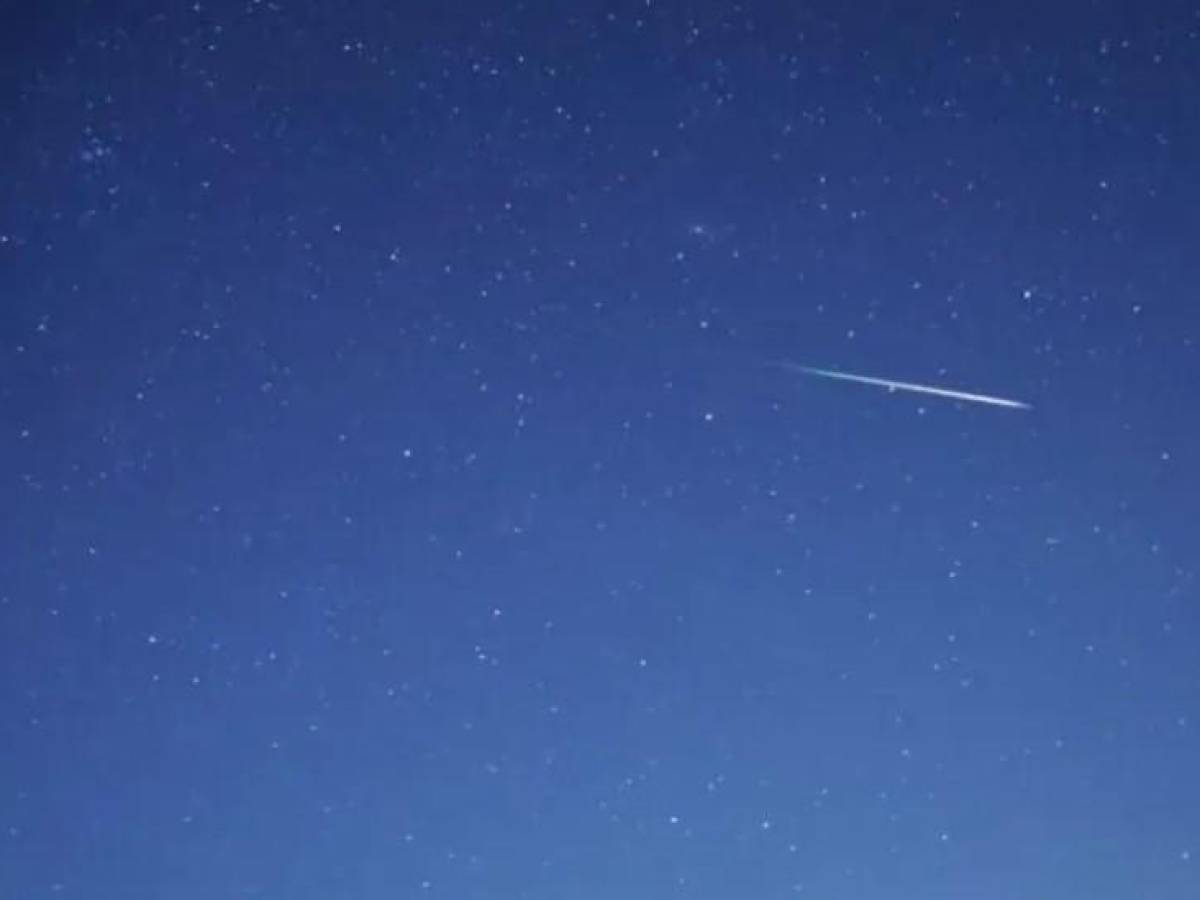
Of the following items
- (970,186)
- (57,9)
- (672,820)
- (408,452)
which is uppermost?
(57,9)

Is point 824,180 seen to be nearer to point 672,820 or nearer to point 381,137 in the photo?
point 381,137

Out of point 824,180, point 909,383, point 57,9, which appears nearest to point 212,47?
point 57,9

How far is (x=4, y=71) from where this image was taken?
119 centimetres

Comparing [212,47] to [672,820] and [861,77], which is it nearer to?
[861,77]

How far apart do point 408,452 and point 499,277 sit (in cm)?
14

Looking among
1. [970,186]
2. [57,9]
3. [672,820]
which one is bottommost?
[672,820]

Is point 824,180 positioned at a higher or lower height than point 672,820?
higher

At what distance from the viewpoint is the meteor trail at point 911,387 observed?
1214 millimetres

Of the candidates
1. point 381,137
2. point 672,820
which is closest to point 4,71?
point 381,137

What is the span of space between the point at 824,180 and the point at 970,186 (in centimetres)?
10

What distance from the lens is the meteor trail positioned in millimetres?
1214

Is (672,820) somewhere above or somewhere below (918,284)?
below

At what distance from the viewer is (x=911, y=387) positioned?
121cm

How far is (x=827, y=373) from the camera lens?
1216 millimetres
